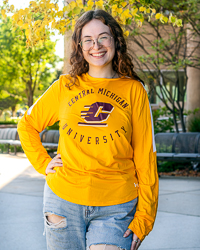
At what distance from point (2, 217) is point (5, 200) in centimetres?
93

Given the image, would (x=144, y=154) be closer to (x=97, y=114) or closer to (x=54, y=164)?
(x=97, y=114)

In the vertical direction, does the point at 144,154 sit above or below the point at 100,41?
below

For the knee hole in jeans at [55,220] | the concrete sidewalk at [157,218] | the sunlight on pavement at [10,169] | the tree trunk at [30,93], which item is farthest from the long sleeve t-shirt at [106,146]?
the tree trunk at [30,93]

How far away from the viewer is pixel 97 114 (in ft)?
6.55

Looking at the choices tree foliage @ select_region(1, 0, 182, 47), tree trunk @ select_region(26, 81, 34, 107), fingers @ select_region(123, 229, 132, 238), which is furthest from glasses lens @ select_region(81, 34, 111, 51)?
tree trunk @ select_region(26, 81, 34, 107)

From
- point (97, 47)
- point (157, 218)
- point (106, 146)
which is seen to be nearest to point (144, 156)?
point (106, 146)

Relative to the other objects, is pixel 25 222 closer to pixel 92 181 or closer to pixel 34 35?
pixel 34 35

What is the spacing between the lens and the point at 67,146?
2004mm

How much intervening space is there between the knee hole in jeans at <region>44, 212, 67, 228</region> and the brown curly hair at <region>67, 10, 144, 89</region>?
0.79m

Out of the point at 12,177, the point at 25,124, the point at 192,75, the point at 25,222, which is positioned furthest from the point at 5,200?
the point at 192,75

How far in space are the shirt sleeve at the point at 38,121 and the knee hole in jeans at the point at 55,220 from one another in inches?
15.9

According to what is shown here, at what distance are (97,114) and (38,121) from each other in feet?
1.66

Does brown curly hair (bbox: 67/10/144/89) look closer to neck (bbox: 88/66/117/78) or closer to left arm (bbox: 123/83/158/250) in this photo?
neck (bbox: 88/66/117/78)

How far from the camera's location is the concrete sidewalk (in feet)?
13.6
